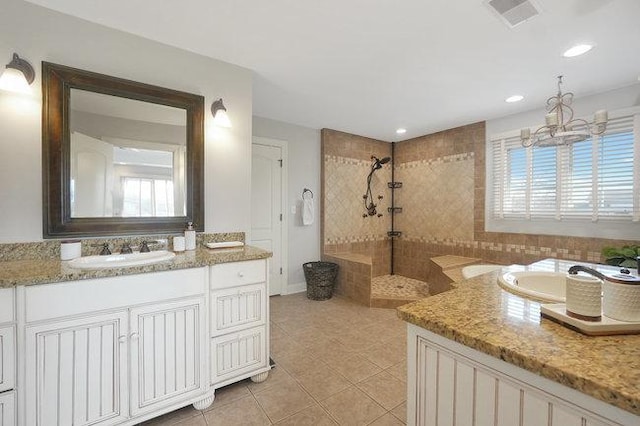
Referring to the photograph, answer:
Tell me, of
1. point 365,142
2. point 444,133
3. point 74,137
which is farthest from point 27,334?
point 444,133

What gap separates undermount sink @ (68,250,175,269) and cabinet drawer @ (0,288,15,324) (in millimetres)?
247

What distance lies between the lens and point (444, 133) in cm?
406

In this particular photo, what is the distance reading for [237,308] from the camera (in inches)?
71.2

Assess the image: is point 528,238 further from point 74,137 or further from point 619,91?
point 74,137

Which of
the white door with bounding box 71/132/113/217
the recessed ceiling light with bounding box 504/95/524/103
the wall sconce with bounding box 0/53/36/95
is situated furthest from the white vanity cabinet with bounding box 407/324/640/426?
the recessed ceiling light with bounding box 504/95/524/103

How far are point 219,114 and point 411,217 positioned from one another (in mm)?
3433

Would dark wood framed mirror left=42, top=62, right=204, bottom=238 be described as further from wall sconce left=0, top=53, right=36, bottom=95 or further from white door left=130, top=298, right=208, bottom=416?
white door left=130, top=298, right=208, bottom=416

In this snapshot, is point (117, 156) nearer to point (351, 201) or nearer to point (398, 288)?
point (351, 201)

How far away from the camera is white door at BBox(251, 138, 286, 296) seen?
3.59 m

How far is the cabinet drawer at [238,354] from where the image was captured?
173 cm

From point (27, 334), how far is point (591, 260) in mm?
4341

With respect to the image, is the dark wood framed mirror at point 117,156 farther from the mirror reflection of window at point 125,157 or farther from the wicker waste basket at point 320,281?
the wicker waste basket at point 320,281

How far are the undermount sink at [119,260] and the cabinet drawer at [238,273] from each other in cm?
30

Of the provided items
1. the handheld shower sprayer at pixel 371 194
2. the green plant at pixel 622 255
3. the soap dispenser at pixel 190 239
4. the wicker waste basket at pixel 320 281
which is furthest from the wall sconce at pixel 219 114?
the green plant at pixel 622 255
